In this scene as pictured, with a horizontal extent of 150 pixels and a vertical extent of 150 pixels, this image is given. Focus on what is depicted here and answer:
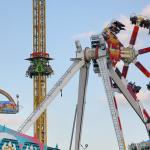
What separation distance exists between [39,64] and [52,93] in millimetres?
45175

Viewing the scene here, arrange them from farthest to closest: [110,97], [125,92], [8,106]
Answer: [8,106] < [125,92] < [110,97]

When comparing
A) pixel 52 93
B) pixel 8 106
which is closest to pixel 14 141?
pixel 52 93

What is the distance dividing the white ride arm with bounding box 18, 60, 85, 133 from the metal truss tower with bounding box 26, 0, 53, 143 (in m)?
40.3

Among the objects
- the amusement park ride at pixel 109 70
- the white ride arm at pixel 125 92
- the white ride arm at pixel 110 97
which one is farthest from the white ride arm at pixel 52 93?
the white ride arm at pixel 125 92

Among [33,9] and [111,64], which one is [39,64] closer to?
[33,9]

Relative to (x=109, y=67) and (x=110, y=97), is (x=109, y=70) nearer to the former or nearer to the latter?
(x=109, y=67)

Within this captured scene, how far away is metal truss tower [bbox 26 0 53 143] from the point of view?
497 ft

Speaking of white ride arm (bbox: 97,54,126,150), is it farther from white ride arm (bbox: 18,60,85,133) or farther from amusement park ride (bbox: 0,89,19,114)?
amusement park ride (bbox: 0,89,19,114)

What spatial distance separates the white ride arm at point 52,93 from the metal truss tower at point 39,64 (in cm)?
4026

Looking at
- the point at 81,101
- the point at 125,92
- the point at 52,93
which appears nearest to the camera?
the point at 52,93

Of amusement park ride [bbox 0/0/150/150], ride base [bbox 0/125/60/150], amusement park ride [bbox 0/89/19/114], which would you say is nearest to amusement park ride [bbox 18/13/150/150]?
amusement park ride [bbox 0/0/150/150]

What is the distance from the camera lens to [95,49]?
112 metres

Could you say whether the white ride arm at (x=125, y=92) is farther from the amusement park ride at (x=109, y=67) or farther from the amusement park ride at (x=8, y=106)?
the amusement park ride at (x=8, y=106)

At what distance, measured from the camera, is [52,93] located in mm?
109562
